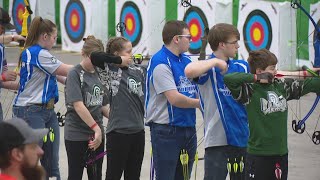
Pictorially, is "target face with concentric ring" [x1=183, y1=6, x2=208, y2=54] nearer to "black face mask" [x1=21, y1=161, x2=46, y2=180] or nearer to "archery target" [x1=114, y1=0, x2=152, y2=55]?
"archery target" [x1=114, y1=0, x2=152, y2=55]

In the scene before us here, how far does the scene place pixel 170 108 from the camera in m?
5.18

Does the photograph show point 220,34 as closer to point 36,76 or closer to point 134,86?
point 134,86

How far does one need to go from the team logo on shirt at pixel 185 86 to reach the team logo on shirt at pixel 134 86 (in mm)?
528

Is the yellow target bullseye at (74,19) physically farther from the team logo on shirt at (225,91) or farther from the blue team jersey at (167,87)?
the team logo on shirt at (225,91)

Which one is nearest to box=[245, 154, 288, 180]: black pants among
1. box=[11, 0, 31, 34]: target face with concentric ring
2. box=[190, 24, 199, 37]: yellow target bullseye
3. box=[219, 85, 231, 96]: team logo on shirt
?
box=[219, 85, 231, 96]: team logo on shirt

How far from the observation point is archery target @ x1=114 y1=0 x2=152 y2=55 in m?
14.6

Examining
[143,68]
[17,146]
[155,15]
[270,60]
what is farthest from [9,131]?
[155,15]

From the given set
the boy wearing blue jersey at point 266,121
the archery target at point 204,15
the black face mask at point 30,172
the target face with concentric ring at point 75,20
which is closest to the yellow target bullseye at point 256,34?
the archery target at point 204,15

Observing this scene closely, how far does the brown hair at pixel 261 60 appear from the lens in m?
4.78

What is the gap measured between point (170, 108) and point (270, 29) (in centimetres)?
781

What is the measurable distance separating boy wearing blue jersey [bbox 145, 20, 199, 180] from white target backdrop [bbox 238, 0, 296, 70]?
7088mm

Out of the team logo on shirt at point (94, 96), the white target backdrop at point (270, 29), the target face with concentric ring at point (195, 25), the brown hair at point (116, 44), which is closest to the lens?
the brown hair at point (116, 44)

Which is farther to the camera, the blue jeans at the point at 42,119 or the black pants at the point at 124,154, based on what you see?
the blue jeans at the point at 42,119

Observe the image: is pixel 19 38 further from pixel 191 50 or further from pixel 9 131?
pixel 191 50
